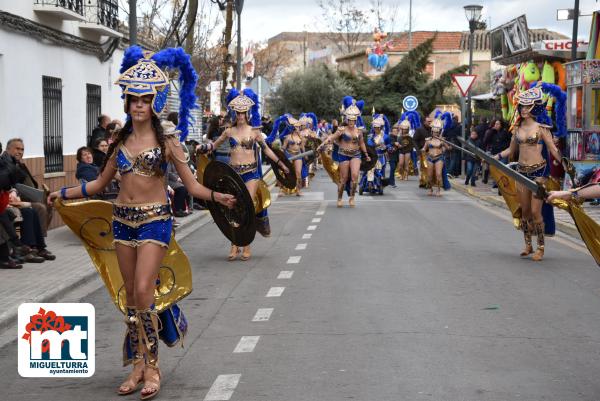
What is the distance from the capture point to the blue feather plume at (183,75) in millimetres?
9219

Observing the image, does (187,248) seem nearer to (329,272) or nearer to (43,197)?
(43,197)

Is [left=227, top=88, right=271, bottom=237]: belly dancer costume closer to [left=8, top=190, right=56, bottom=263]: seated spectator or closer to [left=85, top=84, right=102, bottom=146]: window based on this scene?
[left=8, top=190, right=56, bottom=263]: seated spectator

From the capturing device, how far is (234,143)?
46.4 ft

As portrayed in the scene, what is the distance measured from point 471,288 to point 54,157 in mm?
11438

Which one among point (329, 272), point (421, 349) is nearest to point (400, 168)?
point (329, 272)

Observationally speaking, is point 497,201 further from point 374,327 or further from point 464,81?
point 374,327

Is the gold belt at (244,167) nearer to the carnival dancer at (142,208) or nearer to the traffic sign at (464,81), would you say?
the carnival dancer at (142,208)

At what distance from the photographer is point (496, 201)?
82.5 feet

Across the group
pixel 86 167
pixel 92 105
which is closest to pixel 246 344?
pixel 86 167

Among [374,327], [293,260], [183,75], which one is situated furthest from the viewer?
[293,260]

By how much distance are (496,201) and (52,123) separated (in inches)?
414

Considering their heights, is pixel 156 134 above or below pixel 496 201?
above

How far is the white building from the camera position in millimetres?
17984

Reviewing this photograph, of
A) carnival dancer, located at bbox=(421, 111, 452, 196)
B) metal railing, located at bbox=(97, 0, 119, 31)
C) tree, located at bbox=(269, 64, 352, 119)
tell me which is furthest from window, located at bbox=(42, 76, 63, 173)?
tree, located at bbox=(269, 64, 352, 119)
